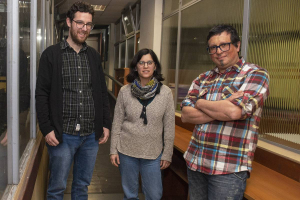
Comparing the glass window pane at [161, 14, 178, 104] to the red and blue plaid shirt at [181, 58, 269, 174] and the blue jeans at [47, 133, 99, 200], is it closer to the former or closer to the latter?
the blue jeans at [47, 133, 99, 200]

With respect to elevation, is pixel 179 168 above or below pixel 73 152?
below

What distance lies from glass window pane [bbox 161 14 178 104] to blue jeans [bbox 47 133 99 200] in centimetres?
292

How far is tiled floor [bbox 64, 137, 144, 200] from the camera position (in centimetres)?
358

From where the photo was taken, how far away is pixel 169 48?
5.43 m

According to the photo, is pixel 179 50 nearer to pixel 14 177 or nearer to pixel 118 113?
pixel 118 113

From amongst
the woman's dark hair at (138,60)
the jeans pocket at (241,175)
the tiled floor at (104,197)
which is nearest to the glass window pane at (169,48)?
the tiled floor at (104,197)

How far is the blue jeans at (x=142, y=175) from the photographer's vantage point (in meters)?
2.21

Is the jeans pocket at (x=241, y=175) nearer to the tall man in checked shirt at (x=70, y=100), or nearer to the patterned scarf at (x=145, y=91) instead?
the patterned scarf at (x=145, y=91)

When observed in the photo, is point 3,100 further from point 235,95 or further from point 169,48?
point 169,48

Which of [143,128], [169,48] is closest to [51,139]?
[143,128]

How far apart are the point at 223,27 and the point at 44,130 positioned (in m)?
1.30

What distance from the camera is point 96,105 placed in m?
2.22

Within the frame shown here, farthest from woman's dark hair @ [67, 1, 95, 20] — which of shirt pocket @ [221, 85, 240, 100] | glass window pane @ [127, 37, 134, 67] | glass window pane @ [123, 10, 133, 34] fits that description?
glass window pane @ [123, 10, 133, 34]

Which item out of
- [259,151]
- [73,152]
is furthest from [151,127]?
[259,151]
